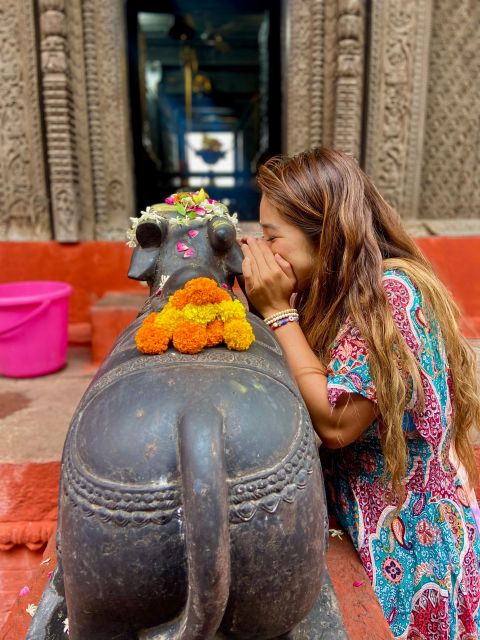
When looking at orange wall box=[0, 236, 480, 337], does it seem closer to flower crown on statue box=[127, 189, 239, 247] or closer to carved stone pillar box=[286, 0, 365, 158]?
carved stone pillar box=[286, 0, 365, 158]

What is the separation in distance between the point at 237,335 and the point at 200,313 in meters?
0.09

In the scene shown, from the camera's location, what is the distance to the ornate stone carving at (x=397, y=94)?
142 inches

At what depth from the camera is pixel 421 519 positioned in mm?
1365

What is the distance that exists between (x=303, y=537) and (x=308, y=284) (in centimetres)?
74

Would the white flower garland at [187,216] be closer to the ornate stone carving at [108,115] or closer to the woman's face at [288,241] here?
the woman's face at [288,241]

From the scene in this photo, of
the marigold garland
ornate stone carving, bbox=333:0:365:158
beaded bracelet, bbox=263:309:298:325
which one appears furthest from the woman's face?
ornate stone carving, bbox=333:0:365:158

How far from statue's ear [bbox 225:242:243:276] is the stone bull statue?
1.47ft

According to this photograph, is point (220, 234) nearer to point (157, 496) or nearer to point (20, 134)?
point (157, 496)

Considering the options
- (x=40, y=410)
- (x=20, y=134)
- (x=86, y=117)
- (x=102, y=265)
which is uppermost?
(x=86, y=117)

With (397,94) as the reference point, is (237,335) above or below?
below

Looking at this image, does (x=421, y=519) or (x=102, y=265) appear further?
(x=102, y=265)

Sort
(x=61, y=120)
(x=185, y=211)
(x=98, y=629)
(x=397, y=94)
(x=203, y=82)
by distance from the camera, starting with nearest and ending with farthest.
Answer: (x=98, y=629) → (x=185, y=211) → (x=61, y=120) → (x=397, y=94) → (x=203, y=82)

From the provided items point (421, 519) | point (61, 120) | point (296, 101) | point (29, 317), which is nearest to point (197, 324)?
point (421, 519)

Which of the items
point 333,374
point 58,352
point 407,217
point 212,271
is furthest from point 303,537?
point 407,217
